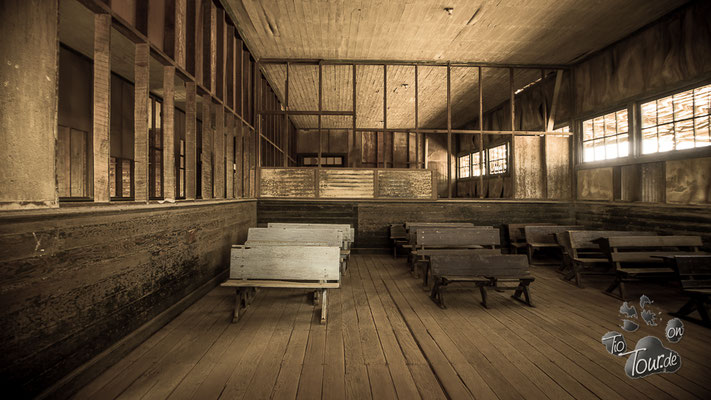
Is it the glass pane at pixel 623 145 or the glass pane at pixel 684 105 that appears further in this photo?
the glass pane at pixel 623 145

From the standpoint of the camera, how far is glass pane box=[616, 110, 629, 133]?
6738mm

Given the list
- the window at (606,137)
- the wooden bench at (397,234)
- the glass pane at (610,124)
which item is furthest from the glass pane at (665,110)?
the wooden bench at (397,234)

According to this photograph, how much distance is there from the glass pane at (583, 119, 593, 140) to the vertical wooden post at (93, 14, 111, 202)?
31.2 feet

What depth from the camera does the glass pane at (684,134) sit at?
5.45 metres

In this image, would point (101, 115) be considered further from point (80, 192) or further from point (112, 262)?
point (80, 192)

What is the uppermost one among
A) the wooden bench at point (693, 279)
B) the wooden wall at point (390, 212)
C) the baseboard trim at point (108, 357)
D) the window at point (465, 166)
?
the window at point (465, 166)

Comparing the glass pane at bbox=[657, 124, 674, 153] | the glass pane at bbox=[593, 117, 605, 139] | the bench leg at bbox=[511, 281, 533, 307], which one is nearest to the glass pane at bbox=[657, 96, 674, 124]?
the glass pane at bbox=[657, 124, 674, 153]

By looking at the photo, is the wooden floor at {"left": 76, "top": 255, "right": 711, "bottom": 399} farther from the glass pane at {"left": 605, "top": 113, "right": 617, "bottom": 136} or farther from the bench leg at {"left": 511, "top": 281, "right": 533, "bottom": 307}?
the glass pane at {"left": 605, "top": 113, "right": 617, "bottom": 136}

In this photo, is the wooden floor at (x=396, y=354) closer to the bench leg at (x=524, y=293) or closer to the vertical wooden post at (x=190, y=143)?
the bench leg at (x=524, y=293)

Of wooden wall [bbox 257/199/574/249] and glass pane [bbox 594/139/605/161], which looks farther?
wooden wall [bbox 257/199/574/249]

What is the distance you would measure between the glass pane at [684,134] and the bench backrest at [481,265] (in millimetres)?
4366

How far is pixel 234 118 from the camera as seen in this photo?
20.5ft

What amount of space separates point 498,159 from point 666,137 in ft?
18.1

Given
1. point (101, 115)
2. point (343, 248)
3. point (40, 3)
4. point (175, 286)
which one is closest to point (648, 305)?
point (343, 248)
